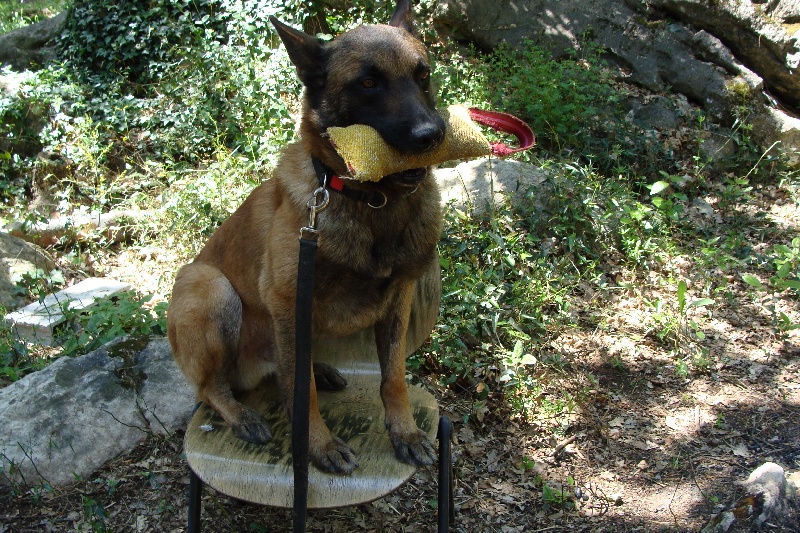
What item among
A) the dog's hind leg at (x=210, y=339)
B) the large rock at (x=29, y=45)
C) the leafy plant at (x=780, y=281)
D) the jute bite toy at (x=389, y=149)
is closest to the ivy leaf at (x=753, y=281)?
the leafy plant at (x=780, y=281)

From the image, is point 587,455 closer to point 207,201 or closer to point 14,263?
point 207,201

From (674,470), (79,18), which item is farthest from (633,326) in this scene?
(79,18)

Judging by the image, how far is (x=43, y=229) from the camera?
5980 mm

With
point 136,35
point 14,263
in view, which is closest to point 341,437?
point 14,263

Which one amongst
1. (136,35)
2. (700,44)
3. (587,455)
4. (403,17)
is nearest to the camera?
(403,17)

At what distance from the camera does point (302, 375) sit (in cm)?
205

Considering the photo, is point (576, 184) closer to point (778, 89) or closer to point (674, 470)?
point (674, 470)

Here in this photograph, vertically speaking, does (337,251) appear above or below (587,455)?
above

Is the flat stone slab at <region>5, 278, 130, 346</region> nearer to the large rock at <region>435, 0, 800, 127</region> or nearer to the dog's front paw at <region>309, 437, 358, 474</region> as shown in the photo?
the dog's front paw at <region>309, 437, 358, 474</region>

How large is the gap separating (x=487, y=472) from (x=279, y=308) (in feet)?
5.18

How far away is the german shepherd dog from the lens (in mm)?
2426

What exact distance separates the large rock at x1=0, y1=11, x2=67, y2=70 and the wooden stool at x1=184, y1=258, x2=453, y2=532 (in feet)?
22.4

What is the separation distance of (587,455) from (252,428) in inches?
73.8

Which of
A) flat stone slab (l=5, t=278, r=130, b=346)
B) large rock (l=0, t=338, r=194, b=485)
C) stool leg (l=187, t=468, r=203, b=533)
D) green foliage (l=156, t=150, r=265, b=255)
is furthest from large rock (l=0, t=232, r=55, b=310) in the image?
stool leg (l=187, t=468, r=203, b=533)
